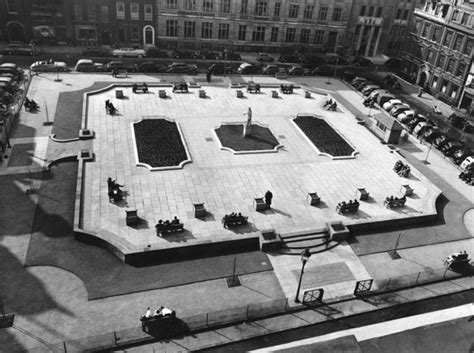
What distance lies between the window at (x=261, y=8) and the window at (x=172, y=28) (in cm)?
1490

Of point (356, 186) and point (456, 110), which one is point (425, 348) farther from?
point (456, 110)

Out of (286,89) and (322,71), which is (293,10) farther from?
(286,89)

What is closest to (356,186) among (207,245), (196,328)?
(207,245)

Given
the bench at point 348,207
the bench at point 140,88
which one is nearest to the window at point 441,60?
the bench at point 348,207

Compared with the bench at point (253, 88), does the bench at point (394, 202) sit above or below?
below

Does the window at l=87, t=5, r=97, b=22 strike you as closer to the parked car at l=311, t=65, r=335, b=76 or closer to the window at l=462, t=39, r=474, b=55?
the parked car at l=311, t=65, r=335, b=76

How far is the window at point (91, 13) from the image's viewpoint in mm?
72387

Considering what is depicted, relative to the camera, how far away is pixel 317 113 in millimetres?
54031

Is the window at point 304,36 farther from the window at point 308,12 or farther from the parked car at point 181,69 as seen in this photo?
the parked car at point 181,69

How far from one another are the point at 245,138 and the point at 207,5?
130 feet

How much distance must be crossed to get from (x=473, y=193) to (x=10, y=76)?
57.1 metres

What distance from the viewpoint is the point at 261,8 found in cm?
7738

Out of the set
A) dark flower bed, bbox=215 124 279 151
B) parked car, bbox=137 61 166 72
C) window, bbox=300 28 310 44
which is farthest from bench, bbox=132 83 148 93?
window, bbox=300 28 310 44

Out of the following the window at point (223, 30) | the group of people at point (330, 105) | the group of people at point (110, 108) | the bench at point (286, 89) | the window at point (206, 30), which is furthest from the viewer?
the window at point (223, 30)
